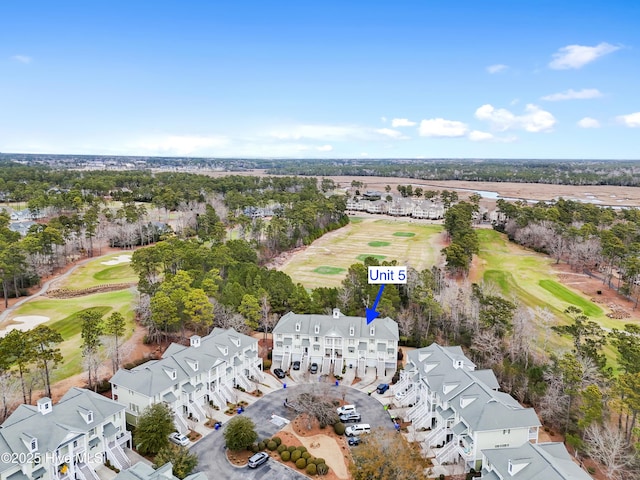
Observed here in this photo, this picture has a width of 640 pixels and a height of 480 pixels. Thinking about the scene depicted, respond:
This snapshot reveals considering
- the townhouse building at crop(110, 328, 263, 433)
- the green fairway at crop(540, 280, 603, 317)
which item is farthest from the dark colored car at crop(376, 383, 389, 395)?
the green fairway at crop(540, 280, 603, 317)

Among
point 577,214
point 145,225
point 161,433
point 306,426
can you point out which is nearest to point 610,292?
point 577,214

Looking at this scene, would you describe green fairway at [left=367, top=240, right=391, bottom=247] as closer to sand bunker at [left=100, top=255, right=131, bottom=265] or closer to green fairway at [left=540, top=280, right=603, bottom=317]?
green fairway at [left=540, top=280, right=603, bottom=317]

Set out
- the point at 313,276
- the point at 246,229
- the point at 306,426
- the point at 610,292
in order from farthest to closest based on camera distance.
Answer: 1. the point at 246,229
2. the point at 313,276
3. the point at 610,292
4. the point at 306,426

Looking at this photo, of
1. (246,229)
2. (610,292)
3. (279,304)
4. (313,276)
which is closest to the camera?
(279,304)

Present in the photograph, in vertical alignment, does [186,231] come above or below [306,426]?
above

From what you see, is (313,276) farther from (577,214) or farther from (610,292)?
(577,214)

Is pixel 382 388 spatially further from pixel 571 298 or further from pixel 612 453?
pixel 571 298

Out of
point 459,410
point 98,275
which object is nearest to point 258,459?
point 459,410
